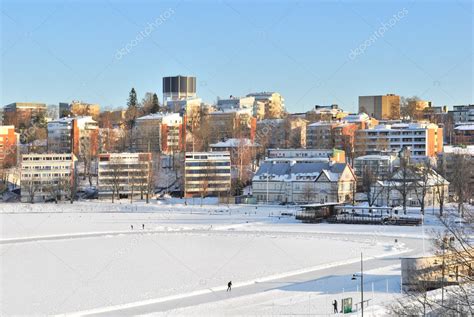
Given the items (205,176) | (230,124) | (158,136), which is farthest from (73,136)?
A: (205,176)

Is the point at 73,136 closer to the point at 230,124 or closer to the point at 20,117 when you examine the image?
the point at 230,124

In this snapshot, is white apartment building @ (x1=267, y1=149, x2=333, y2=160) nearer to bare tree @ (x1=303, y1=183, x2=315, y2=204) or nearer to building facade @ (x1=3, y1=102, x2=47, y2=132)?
bare tree @ (x1=303, y1=183, x2=315, y2=204)

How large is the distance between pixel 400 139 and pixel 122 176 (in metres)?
34.2

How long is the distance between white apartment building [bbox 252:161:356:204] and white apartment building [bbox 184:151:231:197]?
12.0ft


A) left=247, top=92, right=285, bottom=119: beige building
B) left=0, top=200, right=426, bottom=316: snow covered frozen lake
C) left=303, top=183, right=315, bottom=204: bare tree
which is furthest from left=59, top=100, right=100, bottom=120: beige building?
left=0, top=200, right=426, bottom=316: snow covered frozen lake

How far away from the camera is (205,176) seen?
65125 mm

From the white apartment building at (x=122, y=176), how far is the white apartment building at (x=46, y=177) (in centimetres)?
285

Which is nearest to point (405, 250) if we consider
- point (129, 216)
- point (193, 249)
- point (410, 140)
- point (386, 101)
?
point (193, 249)

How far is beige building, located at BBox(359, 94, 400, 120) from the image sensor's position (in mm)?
136050

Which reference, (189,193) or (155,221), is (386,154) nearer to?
(189,193)

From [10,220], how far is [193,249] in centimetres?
1786

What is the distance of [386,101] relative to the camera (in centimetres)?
14100

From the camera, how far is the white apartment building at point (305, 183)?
6156cm

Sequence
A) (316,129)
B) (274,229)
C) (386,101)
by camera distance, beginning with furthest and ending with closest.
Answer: (386,101) → (316,129) → (274,229)
